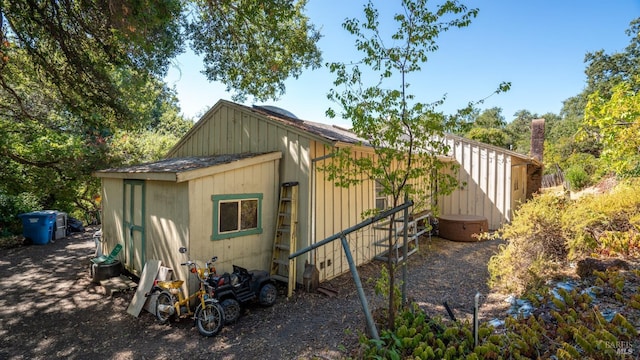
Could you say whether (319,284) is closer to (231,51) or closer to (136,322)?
(136,322)

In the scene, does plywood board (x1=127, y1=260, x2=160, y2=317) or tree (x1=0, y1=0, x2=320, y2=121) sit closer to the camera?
plywood board (x1=127, y1=260, x2=160, y2=317)

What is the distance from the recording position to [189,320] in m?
5.24

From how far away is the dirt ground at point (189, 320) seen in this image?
4320 mm

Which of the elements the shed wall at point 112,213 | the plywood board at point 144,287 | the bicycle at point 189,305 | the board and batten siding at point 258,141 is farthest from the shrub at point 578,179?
the shed wall at point 112,213

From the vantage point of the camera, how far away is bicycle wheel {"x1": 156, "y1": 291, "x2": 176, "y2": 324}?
16.8 feet

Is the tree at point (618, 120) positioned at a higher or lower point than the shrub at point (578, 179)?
higher

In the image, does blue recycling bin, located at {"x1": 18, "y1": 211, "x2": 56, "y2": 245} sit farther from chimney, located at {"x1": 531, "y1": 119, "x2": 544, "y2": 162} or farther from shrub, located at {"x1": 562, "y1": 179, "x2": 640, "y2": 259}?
chimney, located at {"x1": 531, "y1": 119, "x2": 544, "y2": 162}

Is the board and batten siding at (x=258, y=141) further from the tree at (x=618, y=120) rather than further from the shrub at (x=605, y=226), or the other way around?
the tree at (x=618, y=120)

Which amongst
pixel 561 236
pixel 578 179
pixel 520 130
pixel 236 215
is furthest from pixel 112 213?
pixel 520 130

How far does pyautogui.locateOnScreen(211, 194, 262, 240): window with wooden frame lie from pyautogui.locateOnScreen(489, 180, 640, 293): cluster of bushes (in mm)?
4768

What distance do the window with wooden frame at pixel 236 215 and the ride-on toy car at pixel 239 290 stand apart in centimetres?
72

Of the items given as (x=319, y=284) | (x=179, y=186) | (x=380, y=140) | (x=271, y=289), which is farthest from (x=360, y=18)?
(x=319, y=284)

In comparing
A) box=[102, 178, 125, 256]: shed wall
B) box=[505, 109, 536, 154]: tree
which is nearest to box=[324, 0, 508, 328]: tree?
box=[102, 178, 125, 256]: shed wall

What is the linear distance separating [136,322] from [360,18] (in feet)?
19.7
